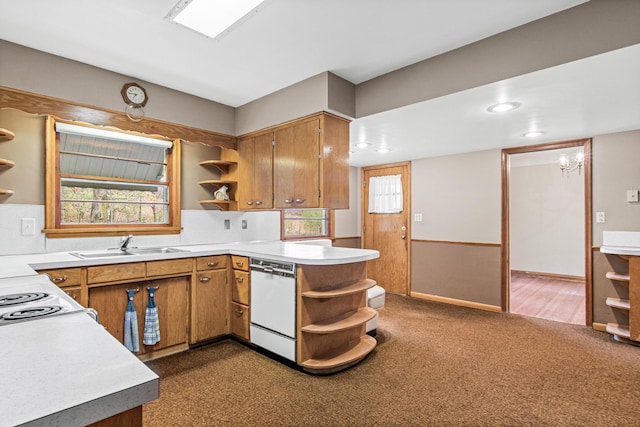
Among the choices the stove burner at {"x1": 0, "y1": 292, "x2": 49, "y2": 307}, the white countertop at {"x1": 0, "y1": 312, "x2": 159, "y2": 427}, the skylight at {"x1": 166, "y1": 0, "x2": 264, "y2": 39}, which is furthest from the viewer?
the skylight at {"x1": 166, "y1": 0, "x2": 264, "y2": 39}

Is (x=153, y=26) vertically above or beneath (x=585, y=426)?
above

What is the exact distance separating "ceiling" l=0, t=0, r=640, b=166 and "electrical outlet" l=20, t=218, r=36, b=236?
1.29m

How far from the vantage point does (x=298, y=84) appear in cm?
302

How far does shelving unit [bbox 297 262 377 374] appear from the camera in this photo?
2457 mm

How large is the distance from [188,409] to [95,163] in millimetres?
2255

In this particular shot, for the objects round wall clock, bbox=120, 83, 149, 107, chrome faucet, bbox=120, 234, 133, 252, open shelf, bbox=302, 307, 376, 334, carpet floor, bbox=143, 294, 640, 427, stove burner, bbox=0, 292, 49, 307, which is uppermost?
round wall clock, bbox=120, 83, 149, 107

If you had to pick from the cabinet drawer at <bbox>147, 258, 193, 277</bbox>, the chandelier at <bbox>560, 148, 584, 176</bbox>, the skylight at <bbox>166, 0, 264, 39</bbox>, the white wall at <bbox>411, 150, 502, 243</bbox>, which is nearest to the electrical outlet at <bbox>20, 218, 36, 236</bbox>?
the cabinet drawer at <bbox>147, 258, 193, 277</bbox>

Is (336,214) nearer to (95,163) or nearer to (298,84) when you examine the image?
(298,84)

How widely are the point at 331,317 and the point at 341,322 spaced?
0.33ft

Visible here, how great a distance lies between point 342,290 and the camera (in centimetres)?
258

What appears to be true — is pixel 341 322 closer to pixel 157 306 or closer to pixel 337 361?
pixel 337 361

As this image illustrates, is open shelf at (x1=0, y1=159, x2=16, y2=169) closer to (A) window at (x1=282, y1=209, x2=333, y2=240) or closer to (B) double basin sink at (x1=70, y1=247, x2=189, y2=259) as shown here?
(B) double basin sink at (x1=70, y1=247, x2=189, y2=259)

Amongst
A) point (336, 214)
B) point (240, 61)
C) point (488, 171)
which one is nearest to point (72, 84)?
point (240, 61)

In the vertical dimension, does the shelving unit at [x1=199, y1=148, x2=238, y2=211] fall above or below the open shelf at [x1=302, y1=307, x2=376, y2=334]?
above
